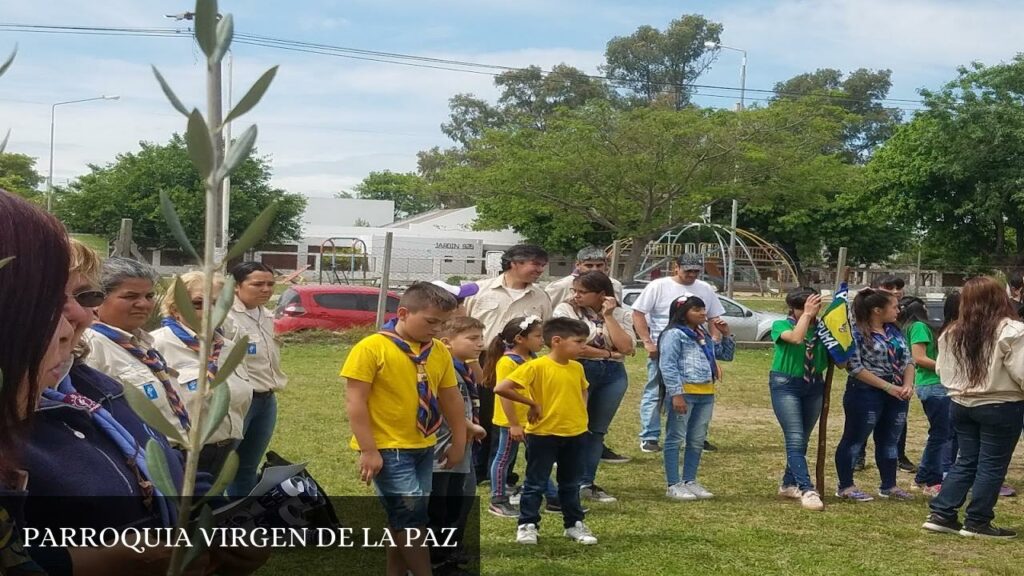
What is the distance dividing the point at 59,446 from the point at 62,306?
1.72ft

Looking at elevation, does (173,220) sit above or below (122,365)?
above

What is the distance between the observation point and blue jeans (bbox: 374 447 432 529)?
173 inches

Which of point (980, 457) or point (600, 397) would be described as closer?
Answer: point (980, 457)

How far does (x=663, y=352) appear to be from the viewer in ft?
23.1

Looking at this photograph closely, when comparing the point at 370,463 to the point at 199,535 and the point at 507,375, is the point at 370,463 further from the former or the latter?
the point at 199,535

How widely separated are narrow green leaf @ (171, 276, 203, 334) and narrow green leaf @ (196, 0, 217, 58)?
0.17 meters

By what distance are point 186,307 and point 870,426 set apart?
23.0 ft

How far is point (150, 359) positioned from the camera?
359 centimetres

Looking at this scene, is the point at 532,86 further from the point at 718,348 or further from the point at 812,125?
the point at 718,348

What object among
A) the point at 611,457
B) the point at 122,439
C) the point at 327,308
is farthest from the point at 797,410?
the point at 327,308

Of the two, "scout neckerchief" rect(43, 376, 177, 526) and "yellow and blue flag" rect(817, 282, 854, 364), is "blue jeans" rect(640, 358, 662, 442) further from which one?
"scout neckerchief" rect(43, 376, 177, 526)

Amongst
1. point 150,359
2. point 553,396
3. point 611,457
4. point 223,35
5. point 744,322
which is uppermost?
point 223,35

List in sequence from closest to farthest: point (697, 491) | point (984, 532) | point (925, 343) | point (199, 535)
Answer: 1. point (199, 535)
2. point (984, 532)
3. point (697, 491)
4. point (925, 343)

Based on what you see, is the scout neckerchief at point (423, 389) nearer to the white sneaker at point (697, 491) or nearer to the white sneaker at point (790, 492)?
the white sneaker at point (697, 491)
